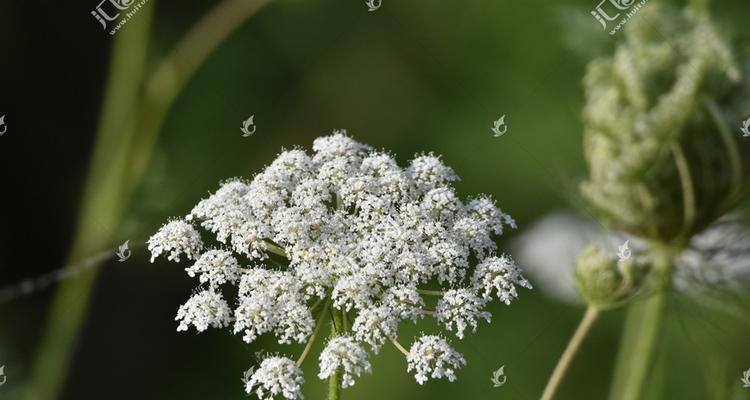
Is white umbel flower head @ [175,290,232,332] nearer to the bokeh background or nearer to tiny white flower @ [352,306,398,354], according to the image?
tiny white flower @ [352,306,398,354]

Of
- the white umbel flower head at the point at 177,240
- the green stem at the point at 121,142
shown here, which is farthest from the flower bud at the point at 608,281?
the green stem at the point at 121,142

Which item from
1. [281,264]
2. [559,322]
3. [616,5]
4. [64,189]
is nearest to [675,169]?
[616,5]

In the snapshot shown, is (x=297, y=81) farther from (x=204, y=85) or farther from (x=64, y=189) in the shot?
(x=64, y=189)

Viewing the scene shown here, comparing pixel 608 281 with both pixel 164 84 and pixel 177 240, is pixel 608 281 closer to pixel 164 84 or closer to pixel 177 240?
pixel 177 240

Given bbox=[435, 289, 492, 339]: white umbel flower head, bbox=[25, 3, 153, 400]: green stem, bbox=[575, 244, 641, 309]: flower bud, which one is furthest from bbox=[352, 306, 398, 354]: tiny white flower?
bbox=[25, 3, 153, 400]: green stem

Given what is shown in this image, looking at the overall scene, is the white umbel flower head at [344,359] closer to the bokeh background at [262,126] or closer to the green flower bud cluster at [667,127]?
the green flower bud cluster at [667,127]

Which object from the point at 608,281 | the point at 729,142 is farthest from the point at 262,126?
the point at 729,142

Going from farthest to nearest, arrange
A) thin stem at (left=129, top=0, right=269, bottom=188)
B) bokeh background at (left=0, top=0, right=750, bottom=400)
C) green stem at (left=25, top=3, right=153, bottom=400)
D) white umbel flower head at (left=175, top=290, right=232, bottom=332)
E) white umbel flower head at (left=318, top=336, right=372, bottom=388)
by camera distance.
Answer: bokeh background at (left=0, top=0, right=750, bottom=400) → thin stem at (left=129, top=0, right=269, bottom=188) → green stem at (left=25, top=3, right=153, bottom=400) → white umbel flower head at (left=175, top=290, right=232, bottom=332) → white umbel flower head at (left=318, top=336, right=372, bottom=388)
